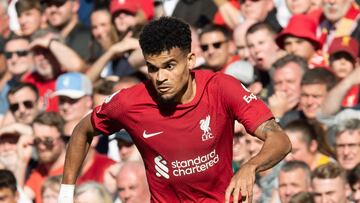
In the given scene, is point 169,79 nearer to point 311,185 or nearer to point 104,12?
point 311,185

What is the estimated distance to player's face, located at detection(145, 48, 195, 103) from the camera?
8570 millimetres

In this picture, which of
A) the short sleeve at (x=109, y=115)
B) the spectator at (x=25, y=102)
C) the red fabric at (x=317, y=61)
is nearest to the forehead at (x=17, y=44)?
the spectator at (x=25, y=102)

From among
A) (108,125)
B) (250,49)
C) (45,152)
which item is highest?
(108,125)

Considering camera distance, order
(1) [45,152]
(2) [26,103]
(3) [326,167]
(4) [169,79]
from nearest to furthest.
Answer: (4) [169,79] → (3) [326,167] → (1) [45,152] → (2) [26,103]

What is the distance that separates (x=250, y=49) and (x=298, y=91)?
38.6 inches

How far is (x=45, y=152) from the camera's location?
13500mm

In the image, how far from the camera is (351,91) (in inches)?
502

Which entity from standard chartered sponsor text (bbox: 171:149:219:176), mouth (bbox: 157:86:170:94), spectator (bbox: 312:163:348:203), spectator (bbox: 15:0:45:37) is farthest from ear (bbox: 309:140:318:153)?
spectator (bbox: 15:0:45:37)

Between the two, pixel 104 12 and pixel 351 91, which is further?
pixel 104 12

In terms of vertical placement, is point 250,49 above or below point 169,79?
below

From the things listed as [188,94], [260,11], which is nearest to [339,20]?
[260,11]

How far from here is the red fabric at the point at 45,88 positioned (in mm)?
14665

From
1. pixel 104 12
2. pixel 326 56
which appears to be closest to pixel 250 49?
pixel 326 56

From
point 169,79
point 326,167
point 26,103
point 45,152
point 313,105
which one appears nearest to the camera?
point 169,79
